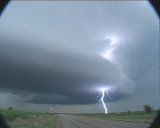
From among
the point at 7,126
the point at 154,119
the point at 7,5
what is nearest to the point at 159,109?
the point at 154,119

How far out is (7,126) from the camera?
1.95 metres

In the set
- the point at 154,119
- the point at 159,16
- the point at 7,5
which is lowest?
the point at 154,119

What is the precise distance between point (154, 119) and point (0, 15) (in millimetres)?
1111

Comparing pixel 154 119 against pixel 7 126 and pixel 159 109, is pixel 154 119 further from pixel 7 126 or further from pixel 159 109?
pixel 7 126

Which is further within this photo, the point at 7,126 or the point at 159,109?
the point at 7,126

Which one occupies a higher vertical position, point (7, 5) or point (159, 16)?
point (7, 5)

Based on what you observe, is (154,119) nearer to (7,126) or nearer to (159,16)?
(159,16)

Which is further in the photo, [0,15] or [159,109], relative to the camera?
[0,15]

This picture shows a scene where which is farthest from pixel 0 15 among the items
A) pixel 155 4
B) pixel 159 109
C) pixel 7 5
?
pixel 159 109

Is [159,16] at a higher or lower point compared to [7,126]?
higher

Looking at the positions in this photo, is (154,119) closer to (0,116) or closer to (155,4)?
(155,4)

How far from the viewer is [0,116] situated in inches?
75.9

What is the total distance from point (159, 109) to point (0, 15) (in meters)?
1.09

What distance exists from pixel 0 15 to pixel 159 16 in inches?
37.8
